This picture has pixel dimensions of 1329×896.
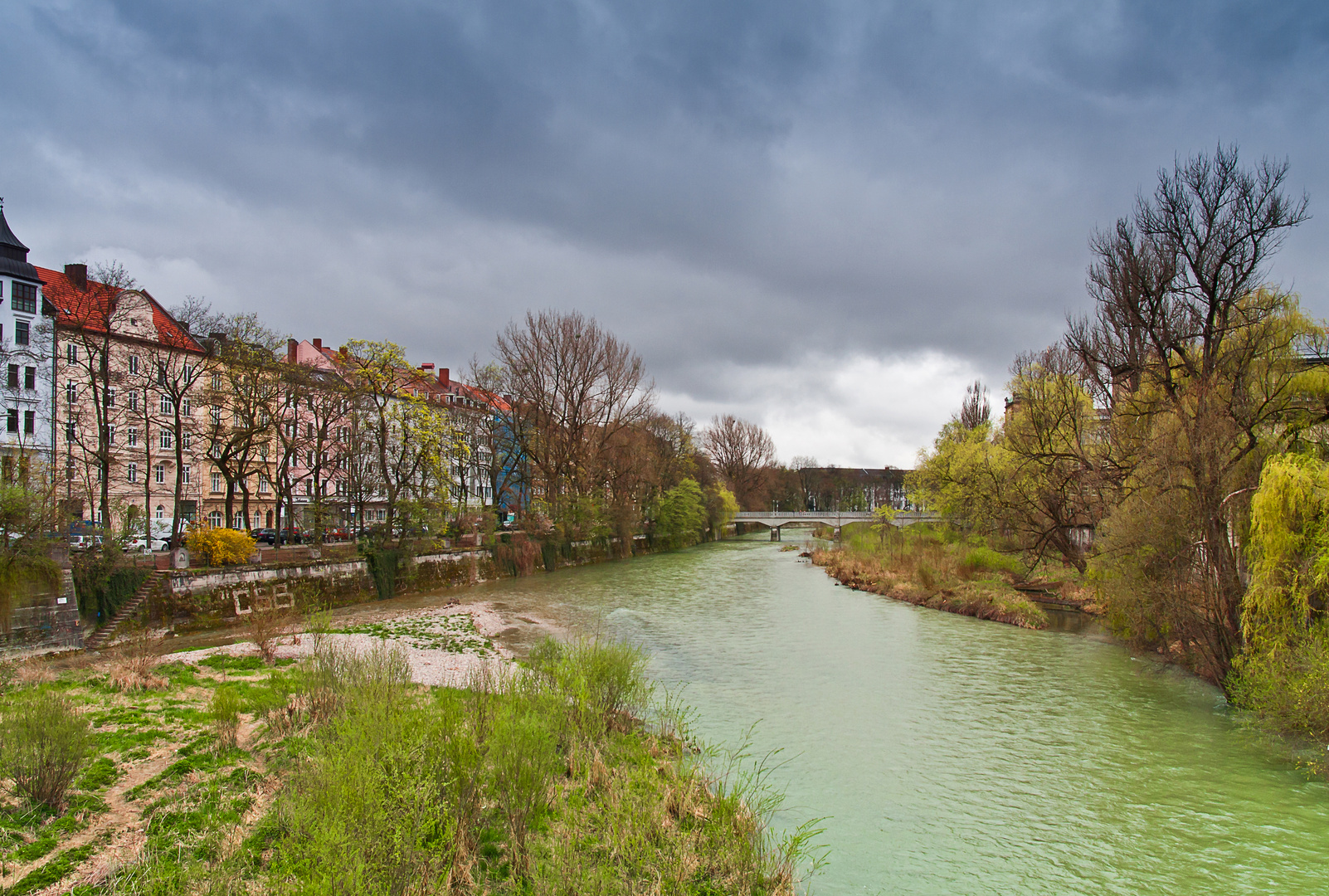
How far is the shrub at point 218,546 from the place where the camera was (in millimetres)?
26312

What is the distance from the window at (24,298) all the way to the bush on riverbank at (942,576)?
41106 millimetres

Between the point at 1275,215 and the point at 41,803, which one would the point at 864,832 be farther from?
the point at 1275,215

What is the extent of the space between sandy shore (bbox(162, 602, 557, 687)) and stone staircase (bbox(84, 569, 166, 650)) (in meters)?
4.82

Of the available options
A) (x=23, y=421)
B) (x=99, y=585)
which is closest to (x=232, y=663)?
(x=99, y=585)

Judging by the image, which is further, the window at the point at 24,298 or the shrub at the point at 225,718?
the window at the point at 24,298

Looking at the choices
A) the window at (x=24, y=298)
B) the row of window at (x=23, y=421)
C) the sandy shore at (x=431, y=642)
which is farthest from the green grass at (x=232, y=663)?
the window at (x=24, y=298)

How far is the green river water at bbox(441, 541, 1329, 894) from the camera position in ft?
27.5

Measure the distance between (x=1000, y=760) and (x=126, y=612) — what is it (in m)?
23.9

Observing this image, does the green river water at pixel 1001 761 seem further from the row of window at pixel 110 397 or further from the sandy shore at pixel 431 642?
the row of window at pixel 110 397

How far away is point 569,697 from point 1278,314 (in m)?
17.0

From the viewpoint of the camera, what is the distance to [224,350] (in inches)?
1121

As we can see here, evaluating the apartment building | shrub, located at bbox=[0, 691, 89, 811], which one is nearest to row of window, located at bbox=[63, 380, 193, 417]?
the apartment building

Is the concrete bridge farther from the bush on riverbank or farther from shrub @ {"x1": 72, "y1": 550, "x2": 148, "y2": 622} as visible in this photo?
shrub @ {"x1": 72, "y1": 550, "x2": 148, "y2": 622}

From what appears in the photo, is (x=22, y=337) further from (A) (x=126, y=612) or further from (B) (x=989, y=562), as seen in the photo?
(B) (x=989, y=562)
